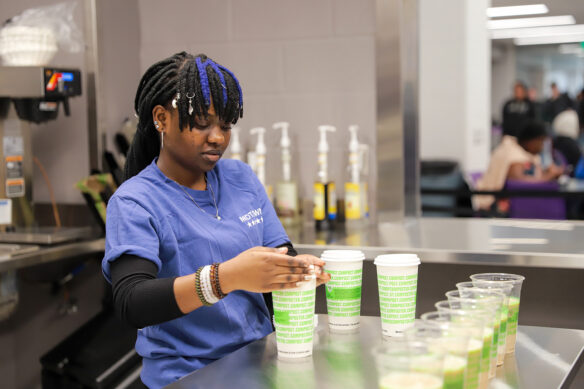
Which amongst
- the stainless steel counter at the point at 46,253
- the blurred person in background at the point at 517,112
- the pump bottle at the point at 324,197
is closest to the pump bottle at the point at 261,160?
the pump bottle at the point at 324,197

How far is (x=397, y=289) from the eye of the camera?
1.36m

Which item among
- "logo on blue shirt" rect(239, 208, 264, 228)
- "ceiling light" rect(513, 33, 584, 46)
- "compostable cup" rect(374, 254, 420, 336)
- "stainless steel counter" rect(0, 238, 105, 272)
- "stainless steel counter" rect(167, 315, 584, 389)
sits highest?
"ceiling light" rect(513, 33, 584, 46)

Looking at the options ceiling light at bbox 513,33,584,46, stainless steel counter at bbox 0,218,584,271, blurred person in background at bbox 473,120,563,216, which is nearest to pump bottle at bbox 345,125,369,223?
stainless steel counter at bbox 0,218,584,271

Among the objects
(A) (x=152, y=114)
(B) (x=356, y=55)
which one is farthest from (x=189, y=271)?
(B) (x=356, y=55)

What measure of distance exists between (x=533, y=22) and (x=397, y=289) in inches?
382

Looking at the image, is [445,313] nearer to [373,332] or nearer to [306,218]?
[373,332]

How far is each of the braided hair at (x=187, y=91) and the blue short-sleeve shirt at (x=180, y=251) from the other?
14cm

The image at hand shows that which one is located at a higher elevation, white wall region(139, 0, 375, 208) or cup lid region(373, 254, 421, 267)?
white wall region(139, 0, 375, 208)

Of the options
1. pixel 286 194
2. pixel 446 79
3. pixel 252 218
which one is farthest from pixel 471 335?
pixel 446 79

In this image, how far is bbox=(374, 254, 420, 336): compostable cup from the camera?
4.43 ft

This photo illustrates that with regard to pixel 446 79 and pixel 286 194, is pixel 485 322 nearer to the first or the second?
pixel 286 194

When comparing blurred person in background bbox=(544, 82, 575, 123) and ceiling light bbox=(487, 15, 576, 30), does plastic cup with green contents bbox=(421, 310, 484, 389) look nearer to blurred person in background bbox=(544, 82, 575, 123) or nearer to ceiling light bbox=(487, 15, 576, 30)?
ceiling light bbox=(487, 15, 576, 30)

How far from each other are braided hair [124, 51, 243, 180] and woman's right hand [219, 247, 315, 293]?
1.20 ft

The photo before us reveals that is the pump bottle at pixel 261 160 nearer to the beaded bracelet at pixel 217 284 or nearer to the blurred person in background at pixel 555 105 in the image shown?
the beaded bracelet at pixel 217 284
